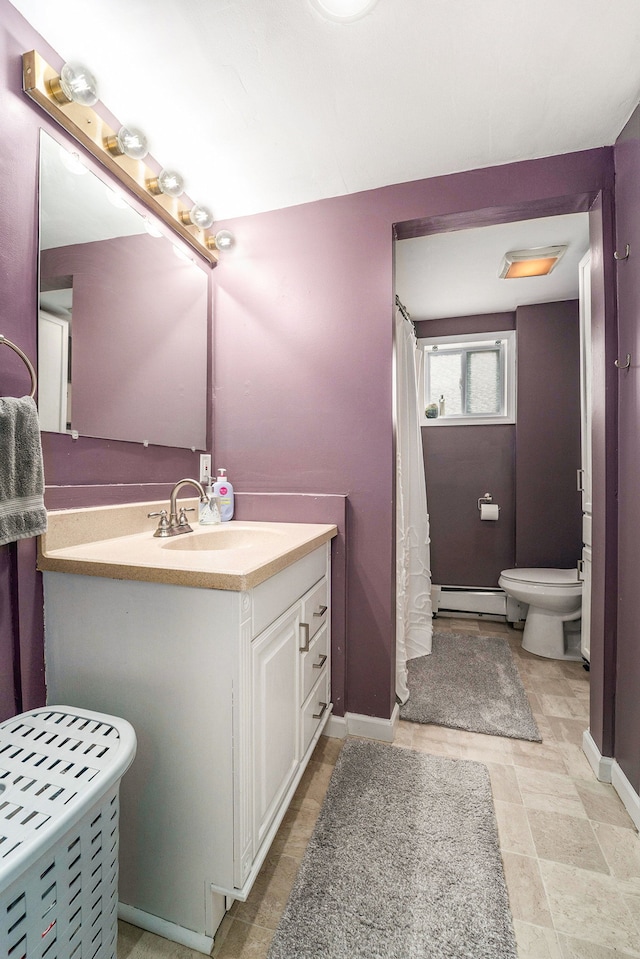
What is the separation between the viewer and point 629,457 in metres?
1.40

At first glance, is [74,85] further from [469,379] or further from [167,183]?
[469,379]

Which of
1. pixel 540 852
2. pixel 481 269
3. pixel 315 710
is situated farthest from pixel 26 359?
pixel 481 269

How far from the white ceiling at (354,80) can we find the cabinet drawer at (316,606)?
5.22ft

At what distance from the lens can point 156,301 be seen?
1.61 metres

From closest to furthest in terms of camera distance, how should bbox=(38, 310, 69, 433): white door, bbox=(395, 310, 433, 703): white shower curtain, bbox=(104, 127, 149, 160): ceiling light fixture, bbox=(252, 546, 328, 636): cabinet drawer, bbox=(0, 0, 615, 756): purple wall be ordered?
1. bbox=(252, 546, 328, 636): cabinet drawer
2. bbox=(38, 310, 69, 433): white door
3. bbox=(104, 127, 149, 160): ceiling light fixture
4. bbox=(0, 0, 615, 756): purple wall
5. bbox=(395, 310, 433, 703): white shower curtain

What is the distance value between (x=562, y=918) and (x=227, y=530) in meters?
1.42

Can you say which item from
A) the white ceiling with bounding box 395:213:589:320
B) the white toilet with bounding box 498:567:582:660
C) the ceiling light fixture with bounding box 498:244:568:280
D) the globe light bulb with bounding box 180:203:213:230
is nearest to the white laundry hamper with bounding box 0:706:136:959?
the globe light bulb with bounding box 180:203:213:230

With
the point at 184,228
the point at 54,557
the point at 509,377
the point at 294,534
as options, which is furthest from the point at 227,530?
the point at 509,377

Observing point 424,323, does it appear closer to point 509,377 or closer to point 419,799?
point 509,377

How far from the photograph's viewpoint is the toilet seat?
8.23 ft

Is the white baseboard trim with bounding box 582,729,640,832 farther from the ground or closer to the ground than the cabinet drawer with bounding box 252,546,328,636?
closer to the ground

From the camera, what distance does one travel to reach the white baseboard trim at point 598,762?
150cm

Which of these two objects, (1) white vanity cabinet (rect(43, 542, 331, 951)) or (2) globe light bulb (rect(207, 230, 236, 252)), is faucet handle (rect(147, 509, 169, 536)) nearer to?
(1) white vanity cabinet (rect(43, 542, 331, 951))

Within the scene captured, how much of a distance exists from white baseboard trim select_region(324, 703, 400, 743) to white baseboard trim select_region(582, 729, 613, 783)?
0.73 meters
